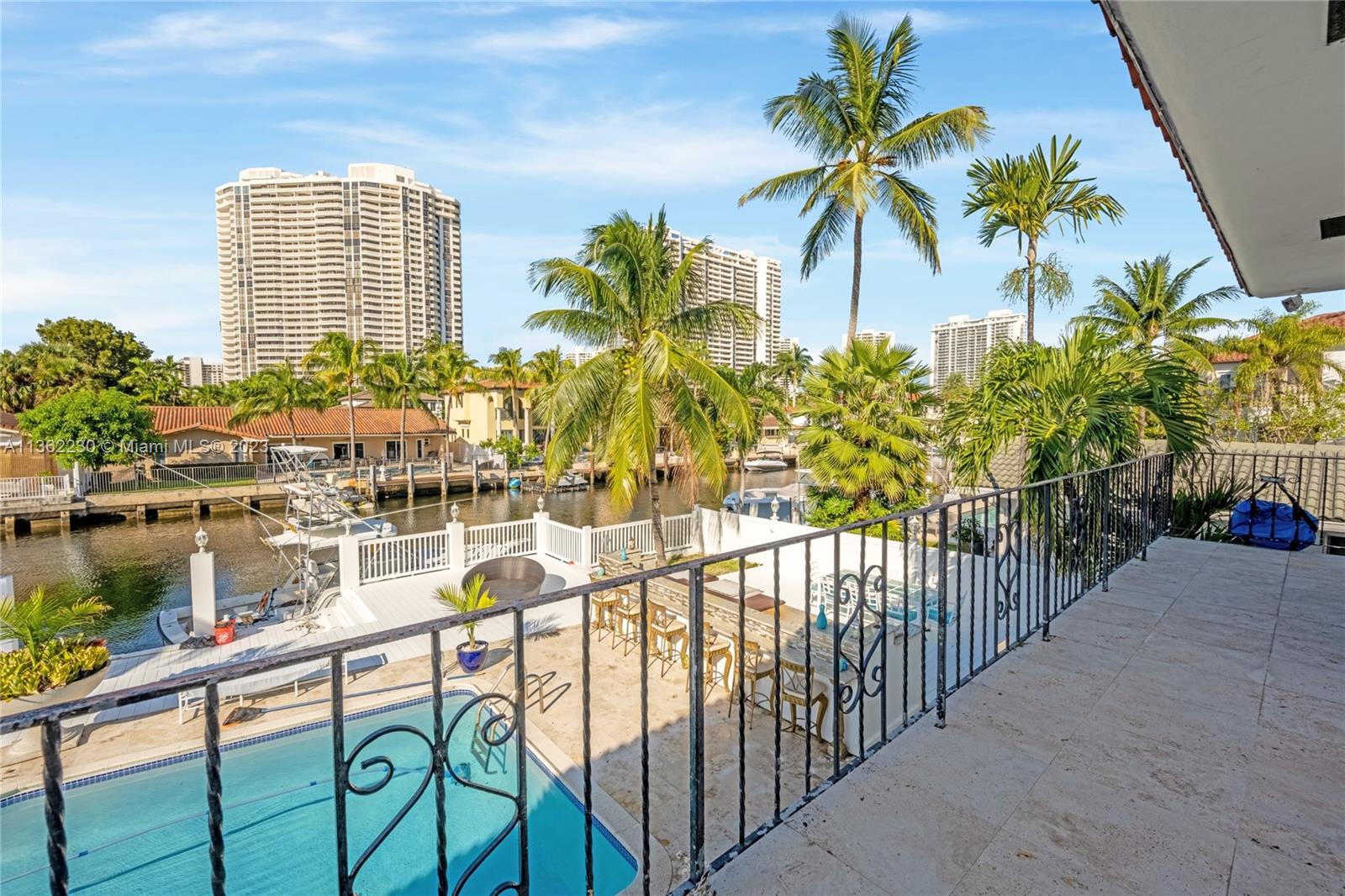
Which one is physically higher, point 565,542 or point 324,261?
point 324,261

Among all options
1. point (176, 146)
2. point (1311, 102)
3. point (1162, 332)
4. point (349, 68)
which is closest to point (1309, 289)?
point (1311, 102)

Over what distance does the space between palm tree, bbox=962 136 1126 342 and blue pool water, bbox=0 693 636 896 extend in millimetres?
15940

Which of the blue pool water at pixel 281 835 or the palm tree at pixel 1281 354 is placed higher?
the palm tree at pixel 1281 354

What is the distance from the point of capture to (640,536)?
15.4 metres

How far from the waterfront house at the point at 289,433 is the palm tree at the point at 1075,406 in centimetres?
3935

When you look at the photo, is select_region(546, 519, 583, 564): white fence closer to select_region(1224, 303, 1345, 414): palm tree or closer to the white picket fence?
the white picket fence

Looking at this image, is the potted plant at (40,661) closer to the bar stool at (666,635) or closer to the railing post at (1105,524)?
the bar stool at (666,635)

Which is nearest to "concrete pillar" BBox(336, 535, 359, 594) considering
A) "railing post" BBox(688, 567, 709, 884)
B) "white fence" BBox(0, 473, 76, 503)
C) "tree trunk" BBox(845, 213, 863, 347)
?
"railing post" BBox(688, 567, 709, 884)

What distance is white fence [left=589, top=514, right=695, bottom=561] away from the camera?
1470cm

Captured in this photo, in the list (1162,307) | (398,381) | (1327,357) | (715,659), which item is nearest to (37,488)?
(398,381)

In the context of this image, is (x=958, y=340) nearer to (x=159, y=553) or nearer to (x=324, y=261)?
(x=324, y=261)

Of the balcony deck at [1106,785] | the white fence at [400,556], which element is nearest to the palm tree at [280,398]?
the white fence at [400,556]

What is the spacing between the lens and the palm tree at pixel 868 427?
45.0 ft

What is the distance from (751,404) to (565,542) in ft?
35.8
